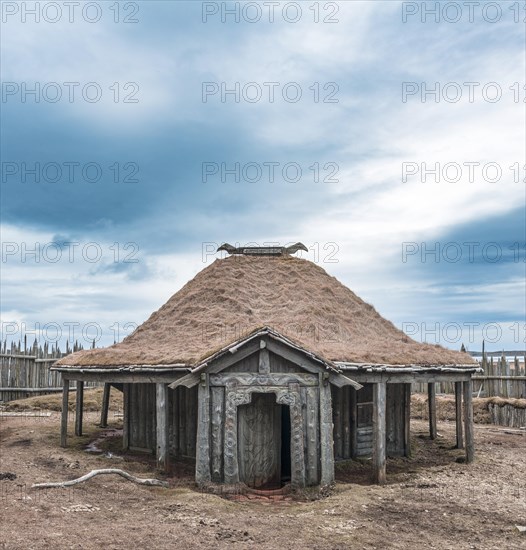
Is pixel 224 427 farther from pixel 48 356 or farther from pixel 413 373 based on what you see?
pixel 48 356

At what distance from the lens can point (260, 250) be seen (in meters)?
21.2

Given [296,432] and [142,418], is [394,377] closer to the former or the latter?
[296,432]

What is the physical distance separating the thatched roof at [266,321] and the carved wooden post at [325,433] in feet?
2.74

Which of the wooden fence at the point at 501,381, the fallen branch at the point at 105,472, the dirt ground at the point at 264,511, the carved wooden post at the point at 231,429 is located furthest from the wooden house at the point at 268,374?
the wooden fence at the point at 501,381

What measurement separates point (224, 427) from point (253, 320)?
13.5ft

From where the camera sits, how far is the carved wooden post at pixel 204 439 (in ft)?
42.7

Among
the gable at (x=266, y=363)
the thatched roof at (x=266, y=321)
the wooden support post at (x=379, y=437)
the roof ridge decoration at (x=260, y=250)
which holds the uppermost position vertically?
the roof ridge decoration at (x=260, y=250)

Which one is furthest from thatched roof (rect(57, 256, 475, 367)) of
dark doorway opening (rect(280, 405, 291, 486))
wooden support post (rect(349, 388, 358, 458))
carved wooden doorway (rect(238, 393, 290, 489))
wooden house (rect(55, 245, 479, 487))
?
dark doorway opening (rect(280, 405, 291, 486))

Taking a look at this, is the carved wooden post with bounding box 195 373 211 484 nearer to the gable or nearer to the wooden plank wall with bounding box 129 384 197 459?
the gable

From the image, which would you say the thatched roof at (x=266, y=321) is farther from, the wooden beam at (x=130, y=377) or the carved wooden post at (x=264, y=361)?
the carved wooden post at (x=264, y=361)

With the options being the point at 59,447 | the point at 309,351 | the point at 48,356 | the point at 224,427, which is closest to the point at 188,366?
the point at 224,427

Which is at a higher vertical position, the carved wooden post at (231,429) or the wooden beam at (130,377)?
the wooden beam at (130,377)

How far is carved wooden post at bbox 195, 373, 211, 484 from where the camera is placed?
13.0m

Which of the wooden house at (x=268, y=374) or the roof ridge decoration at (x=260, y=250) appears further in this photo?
the roof ridge decoration at (x=260, y=250)
